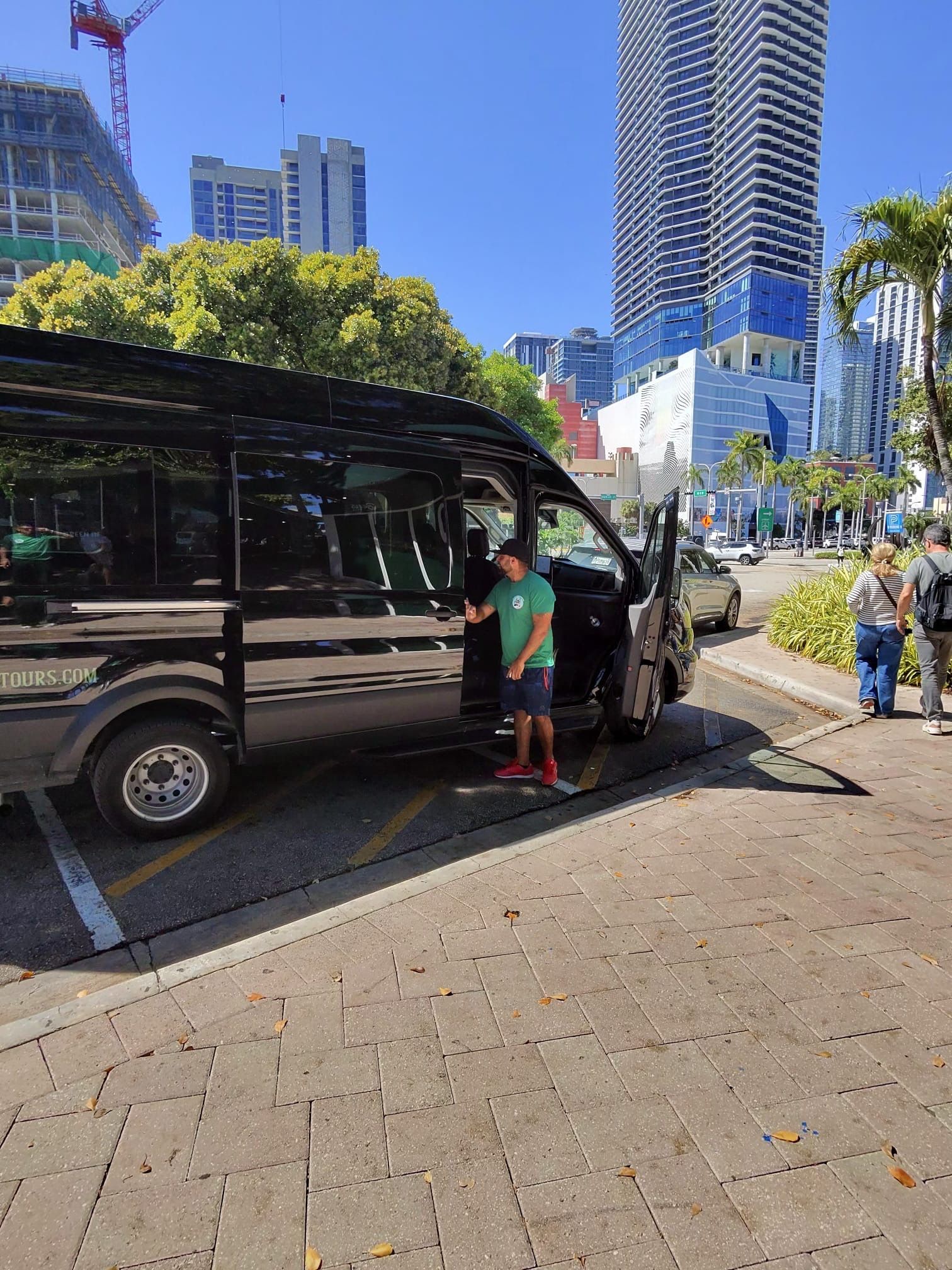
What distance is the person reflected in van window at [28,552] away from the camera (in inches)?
138

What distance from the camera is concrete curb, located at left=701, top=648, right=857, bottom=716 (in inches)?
297

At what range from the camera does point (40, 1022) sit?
260 cm

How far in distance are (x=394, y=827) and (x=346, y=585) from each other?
151cm

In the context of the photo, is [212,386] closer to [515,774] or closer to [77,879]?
[77,879]

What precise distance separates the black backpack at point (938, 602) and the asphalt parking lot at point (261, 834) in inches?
69.9

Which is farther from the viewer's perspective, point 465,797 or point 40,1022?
point 465,797

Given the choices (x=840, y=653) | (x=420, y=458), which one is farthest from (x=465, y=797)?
(x=840, y=653)

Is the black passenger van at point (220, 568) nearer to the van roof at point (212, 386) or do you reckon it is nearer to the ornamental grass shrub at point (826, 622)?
the van roof at point (212, 386)

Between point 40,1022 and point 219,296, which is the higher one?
point 219,296

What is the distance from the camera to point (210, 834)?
4285 mm

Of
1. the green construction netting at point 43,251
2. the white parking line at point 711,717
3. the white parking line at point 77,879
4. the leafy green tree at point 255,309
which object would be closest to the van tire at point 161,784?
the white parking line at point 77,879

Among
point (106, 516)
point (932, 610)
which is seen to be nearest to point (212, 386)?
point (106, 516)

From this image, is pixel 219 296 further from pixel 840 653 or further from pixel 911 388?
pixel 911 388

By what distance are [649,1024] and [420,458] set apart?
3.38 m
